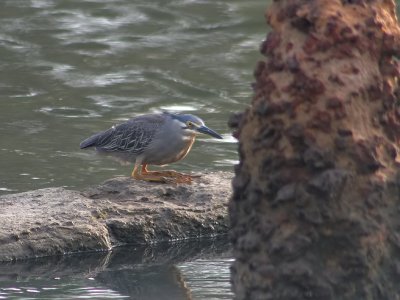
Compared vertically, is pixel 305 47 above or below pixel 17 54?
above

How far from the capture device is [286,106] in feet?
12.4

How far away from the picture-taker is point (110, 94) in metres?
11.5

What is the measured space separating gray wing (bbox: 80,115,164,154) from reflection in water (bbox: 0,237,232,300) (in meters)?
1.28

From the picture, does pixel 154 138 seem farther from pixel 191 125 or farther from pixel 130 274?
pixel 130 274

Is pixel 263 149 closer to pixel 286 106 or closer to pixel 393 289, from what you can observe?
pixel 286 106

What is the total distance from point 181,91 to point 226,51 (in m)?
1.65

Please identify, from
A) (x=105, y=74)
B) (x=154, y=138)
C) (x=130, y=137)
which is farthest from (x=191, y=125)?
(x=105, y=74)

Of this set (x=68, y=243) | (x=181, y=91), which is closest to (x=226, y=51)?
(x=181, y=91)

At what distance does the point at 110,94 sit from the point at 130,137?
11.3 ft

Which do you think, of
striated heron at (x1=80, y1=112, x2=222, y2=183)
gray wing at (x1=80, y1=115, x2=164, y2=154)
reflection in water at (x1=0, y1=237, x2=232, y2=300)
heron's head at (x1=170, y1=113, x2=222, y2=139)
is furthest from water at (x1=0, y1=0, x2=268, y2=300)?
heron's head at (x1=170, y1=113, x2=222, y2=139)

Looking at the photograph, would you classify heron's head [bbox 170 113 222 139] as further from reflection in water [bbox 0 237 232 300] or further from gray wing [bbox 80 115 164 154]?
reflection in water [bbox 0 237 232 300]

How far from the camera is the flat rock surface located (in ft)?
21.2

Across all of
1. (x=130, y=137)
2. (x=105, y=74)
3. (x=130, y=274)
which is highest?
(x=130, y=137)

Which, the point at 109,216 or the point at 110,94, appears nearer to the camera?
the point at 109,216
